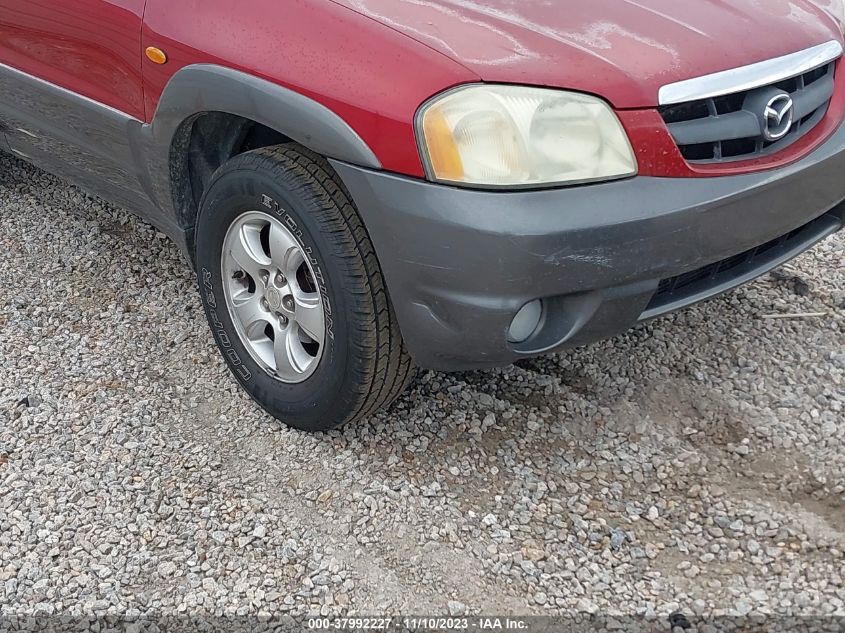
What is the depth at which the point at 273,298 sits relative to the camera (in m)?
2.56

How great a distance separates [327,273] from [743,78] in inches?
43.5

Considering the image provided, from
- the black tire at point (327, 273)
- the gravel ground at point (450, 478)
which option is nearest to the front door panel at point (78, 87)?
the black tire at point (327, 273)

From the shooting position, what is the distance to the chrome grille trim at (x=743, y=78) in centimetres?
204

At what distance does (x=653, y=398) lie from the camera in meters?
2.78

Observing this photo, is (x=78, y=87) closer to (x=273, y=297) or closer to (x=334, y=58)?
(x=273, y=297)

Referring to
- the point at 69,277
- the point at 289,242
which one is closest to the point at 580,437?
the point at 289,242

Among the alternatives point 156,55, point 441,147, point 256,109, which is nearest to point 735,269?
point 441,147

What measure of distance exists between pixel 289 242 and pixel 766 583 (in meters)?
1.46

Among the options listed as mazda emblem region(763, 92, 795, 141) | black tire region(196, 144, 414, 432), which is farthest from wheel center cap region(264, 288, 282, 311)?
mazda emblem region(763, 92, 795, 141)

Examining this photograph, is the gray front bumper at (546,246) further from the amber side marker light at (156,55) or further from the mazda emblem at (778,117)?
the amber side marker light at (156,55)

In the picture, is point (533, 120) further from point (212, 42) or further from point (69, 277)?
point (69, 277)

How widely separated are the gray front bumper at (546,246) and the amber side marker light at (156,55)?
0.68 metres

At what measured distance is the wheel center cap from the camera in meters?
2.54

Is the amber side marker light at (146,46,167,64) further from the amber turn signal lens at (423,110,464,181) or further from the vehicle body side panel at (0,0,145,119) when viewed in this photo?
the amber turn signal lens at (423,110,464,181)
